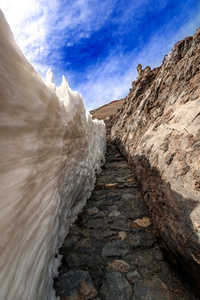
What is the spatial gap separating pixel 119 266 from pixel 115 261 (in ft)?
0.27

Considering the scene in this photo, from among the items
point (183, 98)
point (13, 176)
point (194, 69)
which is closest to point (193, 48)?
point (194, 69)

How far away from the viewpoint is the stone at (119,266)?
1736mm

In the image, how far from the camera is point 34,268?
1206 millimetres

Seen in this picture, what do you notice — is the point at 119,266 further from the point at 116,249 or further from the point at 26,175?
the point at 26,175

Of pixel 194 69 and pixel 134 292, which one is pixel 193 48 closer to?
pixel 194 69

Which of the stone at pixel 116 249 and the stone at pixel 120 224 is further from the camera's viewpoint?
the stone at pixel 120 224

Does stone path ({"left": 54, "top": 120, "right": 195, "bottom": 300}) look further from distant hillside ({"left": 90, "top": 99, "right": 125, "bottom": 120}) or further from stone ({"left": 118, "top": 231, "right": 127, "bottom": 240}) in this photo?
distant hillside ({"left": 90, "top": 99, "right": 125, "bottom": 120})

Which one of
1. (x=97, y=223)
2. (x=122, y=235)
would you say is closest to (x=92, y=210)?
(x=97, y=223)

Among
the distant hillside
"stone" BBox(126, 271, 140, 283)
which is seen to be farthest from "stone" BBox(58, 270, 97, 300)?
the distant hillside

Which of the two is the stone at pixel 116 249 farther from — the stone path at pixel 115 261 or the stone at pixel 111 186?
the stone at pixel 111 186

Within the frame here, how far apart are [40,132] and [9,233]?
936mm

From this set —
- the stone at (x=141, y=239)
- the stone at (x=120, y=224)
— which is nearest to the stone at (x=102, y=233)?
the stone at (x=120, y=224)

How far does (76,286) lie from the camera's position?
155 cm

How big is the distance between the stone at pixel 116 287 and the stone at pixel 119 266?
57mm
